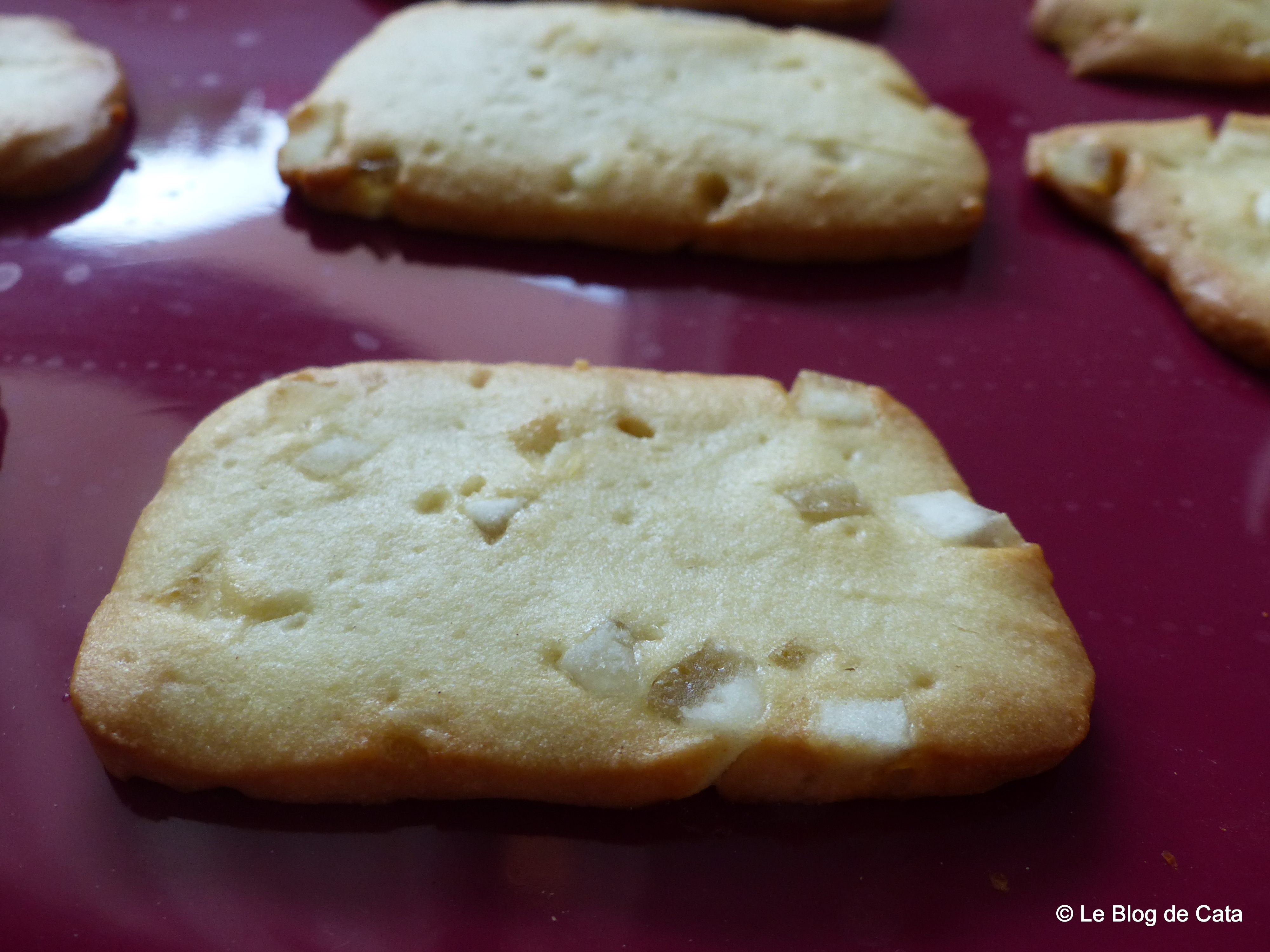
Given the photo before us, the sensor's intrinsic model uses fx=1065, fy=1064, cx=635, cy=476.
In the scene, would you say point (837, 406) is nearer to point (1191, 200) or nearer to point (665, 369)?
point (665, 369)

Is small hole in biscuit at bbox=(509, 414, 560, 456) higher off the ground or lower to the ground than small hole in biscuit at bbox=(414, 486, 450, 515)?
higher

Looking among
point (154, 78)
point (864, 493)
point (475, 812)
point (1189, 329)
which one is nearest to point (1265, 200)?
point (1189, 329)

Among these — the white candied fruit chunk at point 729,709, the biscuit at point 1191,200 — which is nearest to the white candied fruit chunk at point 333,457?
the white candied fruit chunk at point 729,709

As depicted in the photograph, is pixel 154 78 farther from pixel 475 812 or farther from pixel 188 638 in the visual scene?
pixel 475 812

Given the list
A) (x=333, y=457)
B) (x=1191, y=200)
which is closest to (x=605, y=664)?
(x=333, y=457)

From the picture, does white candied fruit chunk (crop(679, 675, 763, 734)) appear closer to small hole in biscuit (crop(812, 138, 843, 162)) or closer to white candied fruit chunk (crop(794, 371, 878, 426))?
white candied fruit chunk (crop(794, 371, 878, 426))

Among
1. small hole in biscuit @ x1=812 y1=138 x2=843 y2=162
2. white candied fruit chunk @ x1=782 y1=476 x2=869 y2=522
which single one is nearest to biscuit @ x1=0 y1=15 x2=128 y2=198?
small hole in biscuit @ x1=812 y1=138 x2=843 y2=162
